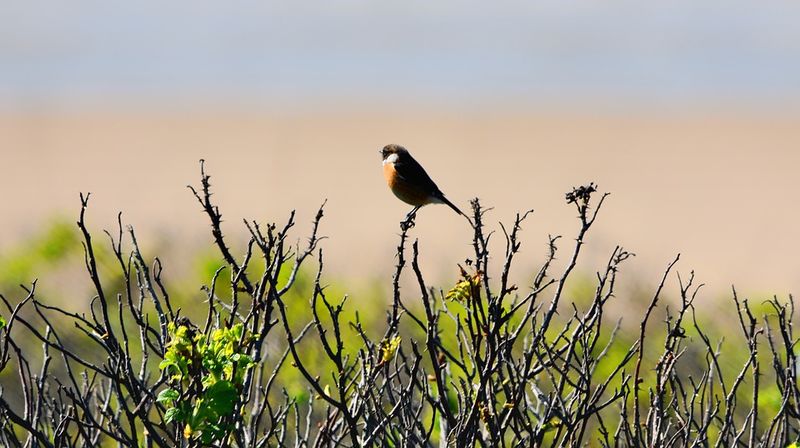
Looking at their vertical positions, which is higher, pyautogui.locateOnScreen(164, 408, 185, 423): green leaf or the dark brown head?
the dark brown head

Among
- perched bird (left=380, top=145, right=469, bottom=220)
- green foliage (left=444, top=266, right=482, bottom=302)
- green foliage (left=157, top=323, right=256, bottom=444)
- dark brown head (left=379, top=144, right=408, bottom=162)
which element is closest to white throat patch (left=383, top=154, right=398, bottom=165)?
dark brown head (left=379, top=144, right=408, bottom=162)

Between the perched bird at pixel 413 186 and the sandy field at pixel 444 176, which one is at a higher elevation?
the sandy field at pixel 444 176

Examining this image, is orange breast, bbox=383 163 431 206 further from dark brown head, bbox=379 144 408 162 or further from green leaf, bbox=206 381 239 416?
green leaf, bbox=206 381 239 416

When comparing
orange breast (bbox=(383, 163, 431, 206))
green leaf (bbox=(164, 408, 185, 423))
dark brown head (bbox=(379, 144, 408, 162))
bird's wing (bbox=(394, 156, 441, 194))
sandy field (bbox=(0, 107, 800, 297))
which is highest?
sandy field (bbox=(0, 107, 800, 297))

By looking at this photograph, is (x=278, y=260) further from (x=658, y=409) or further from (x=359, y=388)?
(x=658, y=409)

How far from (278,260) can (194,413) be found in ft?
1.72

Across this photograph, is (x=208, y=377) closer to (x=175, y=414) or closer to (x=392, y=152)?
(x=175, y=414)

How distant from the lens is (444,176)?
112 feet

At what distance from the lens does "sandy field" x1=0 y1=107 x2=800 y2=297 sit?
71.8 ft

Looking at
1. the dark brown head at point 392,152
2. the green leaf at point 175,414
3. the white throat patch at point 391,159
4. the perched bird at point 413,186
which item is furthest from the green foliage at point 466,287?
the dark brown head at point 392,152

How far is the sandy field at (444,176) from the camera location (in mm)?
21875

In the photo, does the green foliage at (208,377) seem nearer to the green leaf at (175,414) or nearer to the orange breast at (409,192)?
the green leaf at (175,414)

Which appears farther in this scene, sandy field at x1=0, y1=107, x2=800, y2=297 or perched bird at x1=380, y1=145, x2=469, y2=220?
sandy field at x1=0, y1=107, x2=800, y2=297

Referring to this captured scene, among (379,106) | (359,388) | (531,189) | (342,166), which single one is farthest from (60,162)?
(359,388)
